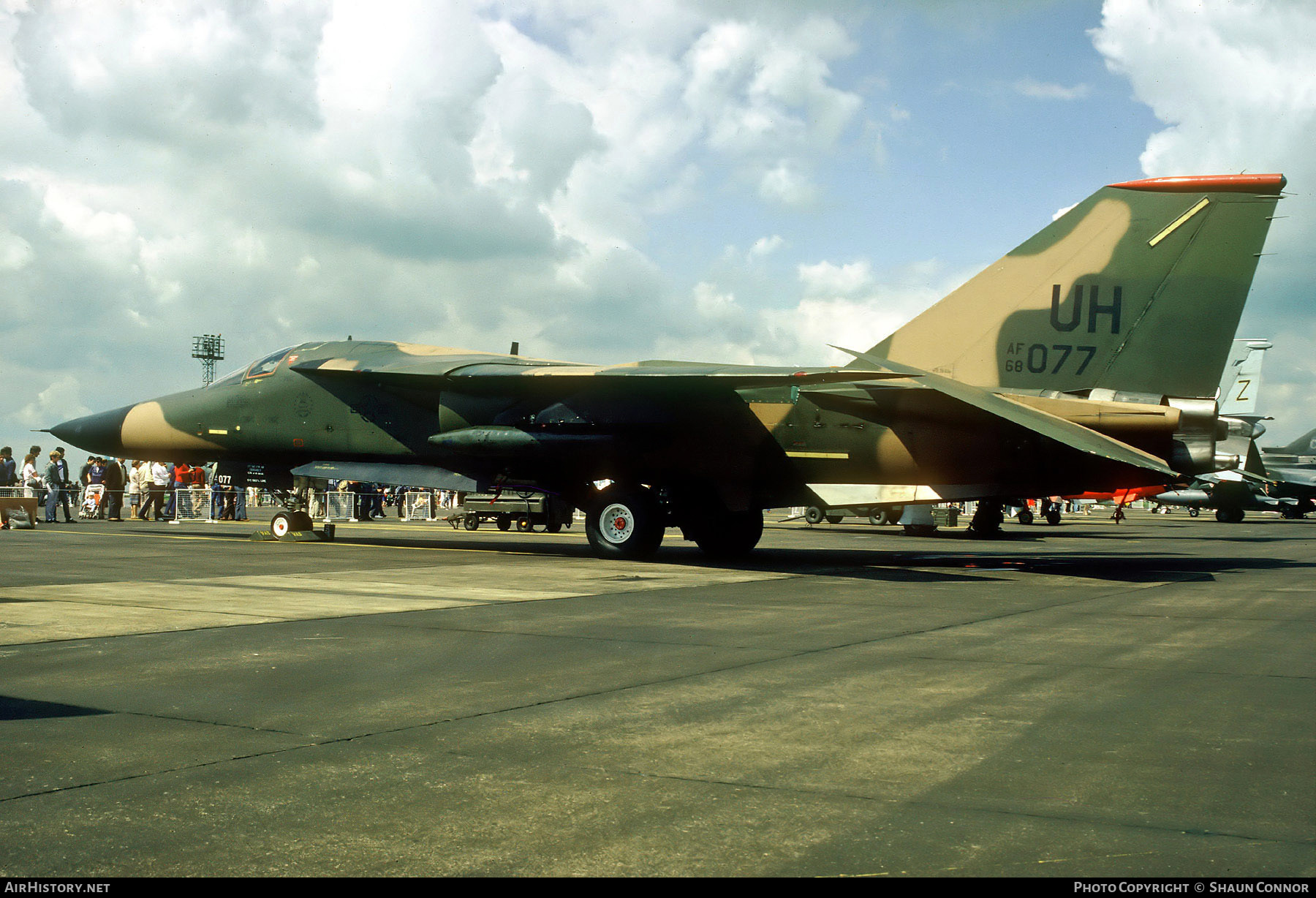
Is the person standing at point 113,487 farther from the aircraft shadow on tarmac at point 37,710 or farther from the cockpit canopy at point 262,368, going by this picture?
the aircraft shadow on tarmac at point 37,710

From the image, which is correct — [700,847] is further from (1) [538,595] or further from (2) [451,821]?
(1) [538,595]

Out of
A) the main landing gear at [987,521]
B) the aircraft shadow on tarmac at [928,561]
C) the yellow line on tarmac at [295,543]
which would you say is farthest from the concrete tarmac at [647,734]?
the main landing gear at [987,521]

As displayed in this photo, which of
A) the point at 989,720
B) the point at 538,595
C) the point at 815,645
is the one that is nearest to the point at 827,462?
the point at 538,595

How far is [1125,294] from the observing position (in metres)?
14.6

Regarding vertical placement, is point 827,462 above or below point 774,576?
above

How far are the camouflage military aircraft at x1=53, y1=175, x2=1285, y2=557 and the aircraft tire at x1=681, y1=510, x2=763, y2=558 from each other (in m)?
0.03

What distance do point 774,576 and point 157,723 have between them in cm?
937

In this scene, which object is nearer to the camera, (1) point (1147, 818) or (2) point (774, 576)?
(1) point (1147, 818)

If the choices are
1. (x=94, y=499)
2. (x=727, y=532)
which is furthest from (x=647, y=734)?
(x=94, y=499)

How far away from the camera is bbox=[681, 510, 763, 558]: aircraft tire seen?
1634 cm

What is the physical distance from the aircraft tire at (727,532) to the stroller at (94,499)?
22435 mm

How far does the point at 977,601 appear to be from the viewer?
10.4m

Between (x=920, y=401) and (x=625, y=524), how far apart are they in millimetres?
4725

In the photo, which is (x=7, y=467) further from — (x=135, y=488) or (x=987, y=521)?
(x=987, y=521)
